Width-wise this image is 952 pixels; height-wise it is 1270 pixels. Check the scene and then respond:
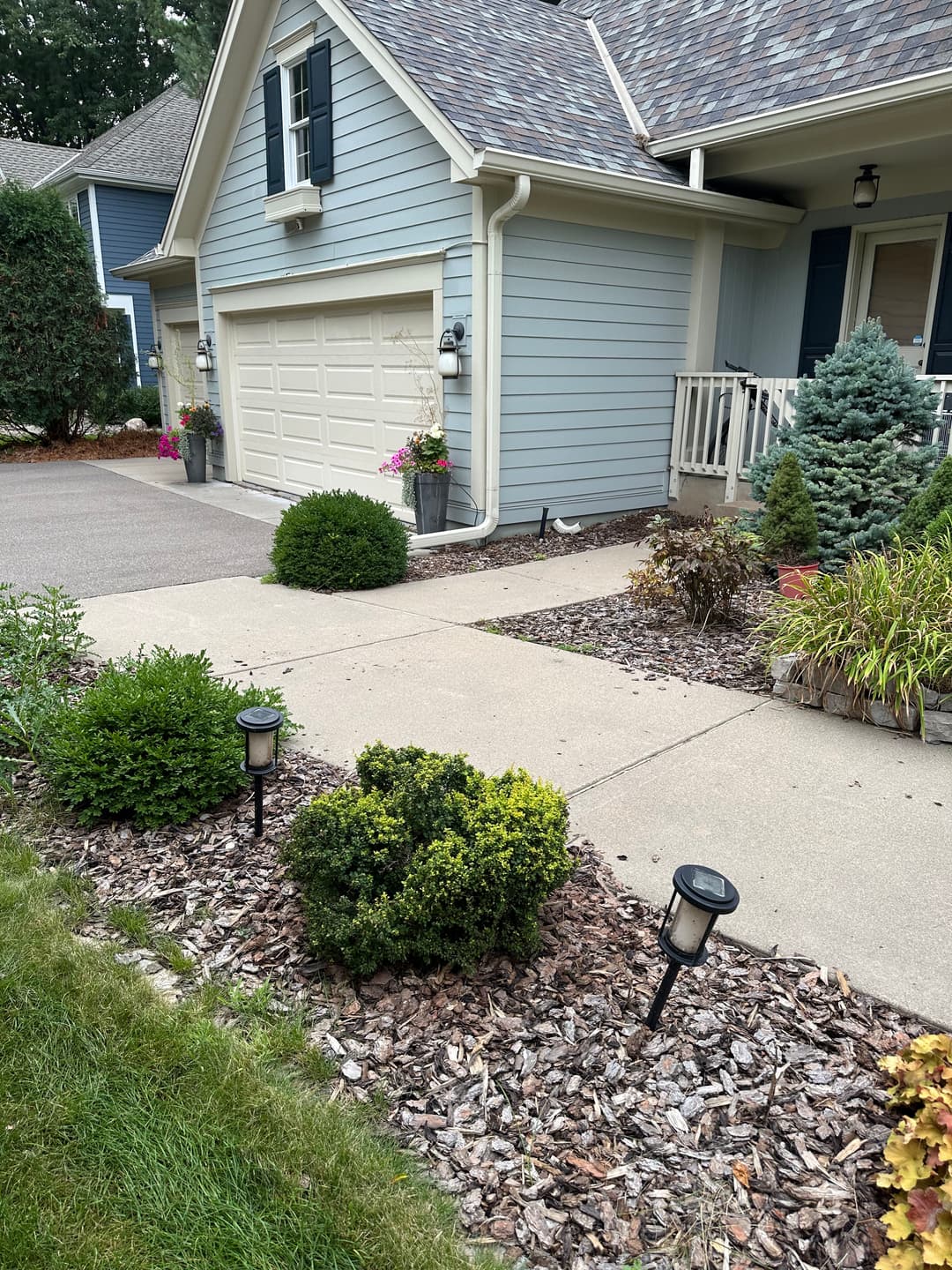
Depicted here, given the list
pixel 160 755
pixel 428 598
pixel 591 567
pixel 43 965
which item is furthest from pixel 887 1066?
pixel 591 567

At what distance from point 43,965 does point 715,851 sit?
6.74 ft

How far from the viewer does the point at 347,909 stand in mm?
2398

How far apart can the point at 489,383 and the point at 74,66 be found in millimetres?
31304

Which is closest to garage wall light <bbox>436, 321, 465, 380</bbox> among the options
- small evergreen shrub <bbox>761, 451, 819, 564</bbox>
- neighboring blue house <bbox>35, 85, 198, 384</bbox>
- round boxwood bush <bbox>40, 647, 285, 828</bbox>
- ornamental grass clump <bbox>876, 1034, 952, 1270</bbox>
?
small evergreen shrub <bbox>761, 451, 819, 564</bbox>

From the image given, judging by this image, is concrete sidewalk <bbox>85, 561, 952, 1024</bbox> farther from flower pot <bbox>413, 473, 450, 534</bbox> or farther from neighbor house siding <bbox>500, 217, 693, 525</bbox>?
neighbor house siding <bbox>500, 217, 693, 525</bbox>

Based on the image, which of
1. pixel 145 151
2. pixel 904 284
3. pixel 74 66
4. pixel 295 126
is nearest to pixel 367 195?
pixel 295 126

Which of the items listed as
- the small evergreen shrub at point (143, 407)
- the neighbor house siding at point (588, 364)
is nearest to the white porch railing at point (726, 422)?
the neighbor house siding at point (588, 364)

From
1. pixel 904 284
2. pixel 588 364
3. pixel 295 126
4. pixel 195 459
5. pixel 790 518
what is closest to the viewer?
pixel 790 518

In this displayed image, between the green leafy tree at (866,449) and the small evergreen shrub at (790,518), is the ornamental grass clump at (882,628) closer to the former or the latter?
the small evergreen shrub at (790,518)

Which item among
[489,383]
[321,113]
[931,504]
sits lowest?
[931,504]

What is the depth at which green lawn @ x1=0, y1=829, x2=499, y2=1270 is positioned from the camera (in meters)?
1.68

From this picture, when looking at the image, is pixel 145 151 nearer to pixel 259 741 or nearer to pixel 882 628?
pixel 882 628

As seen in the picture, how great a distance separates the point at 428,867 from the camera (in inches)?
91.0

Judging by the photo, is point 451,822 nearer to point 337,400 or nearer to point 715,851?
point 715,851
